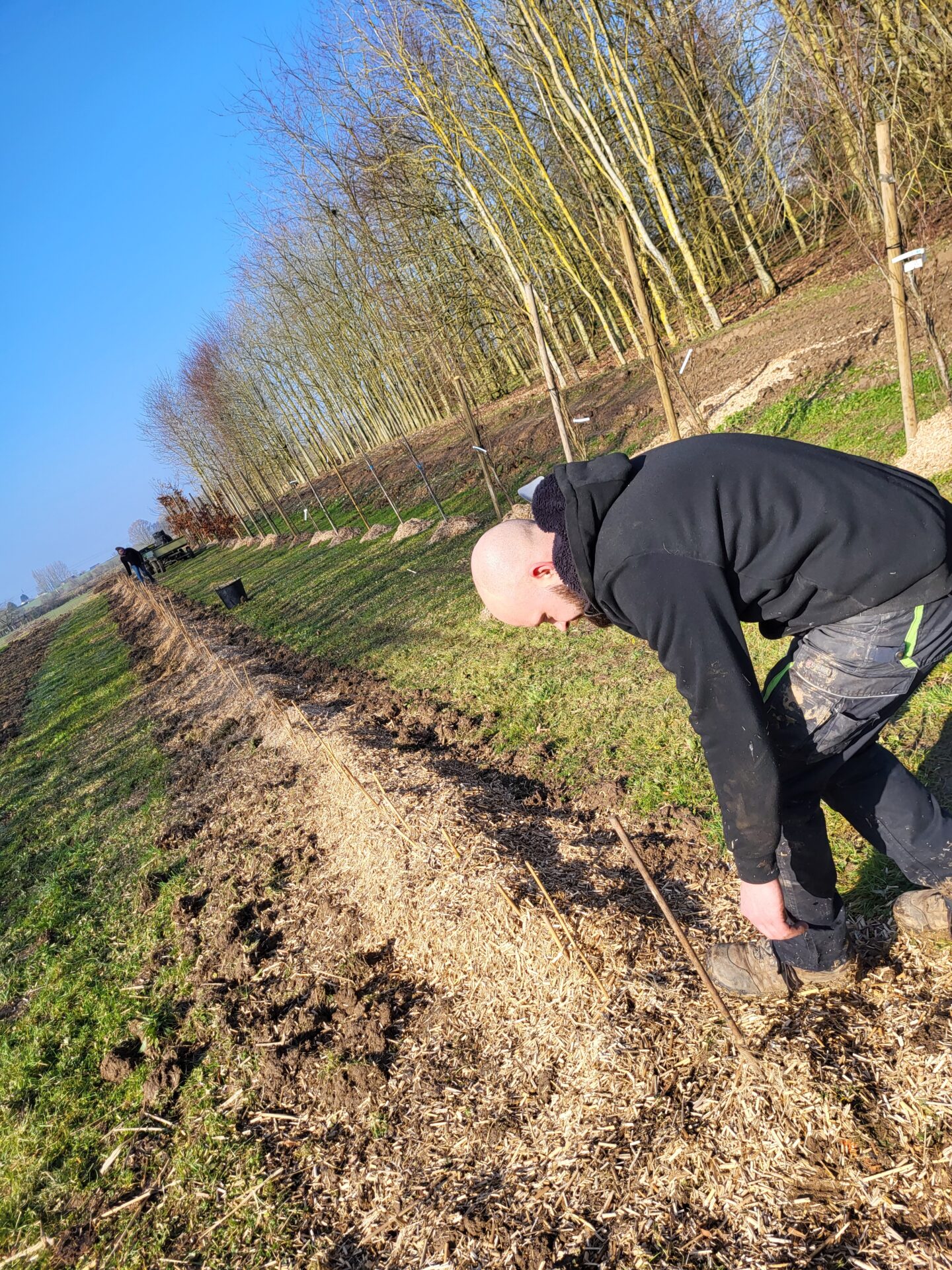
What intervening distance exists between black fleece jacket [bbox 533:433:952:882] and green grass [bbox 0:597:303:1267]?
2441mm

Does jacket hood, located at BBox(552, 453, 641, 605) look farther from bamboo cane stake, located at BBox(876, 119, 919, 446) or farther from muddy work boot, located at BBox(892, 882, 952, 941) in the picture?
bamboo cane stake, located at BBox(876, 119, 919, 446)

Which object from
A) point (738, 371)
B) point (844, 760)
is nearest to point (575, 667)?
point (844, 760)

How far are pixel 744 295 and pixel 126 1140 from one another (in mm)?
17147

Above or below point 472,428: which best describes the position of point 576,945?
below

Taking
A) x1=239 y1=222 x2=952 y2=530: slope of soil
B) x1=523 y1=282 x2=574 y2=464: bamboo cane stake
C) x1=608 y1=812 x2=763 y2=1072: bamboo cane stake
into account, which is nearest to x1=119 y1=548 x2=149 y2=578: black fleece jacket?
x1=239 y1=222 x2=952 y2=530: slope of soil

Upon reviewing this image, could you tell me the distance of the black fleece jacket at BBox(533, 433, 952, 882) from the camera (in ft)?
5.17

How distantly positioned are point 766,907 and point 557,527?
1161 millimetres

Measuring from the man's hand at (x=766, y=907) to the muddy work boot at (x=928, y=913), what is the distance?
0.67m

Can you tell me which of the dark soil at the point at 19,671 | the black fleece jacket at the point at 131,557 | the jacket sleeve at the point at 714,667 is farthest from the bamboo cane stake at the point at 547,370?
the black fleece jacket at the point at 131,557

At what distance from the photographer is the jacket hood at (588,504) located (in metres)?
1.68

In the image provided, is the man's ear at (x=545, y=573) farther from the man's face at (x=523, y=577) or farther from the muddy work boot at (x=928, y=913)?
the muddy work boot at (x=928, y=913)

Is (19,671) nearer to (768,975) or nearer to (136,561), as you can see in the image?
(136,561)

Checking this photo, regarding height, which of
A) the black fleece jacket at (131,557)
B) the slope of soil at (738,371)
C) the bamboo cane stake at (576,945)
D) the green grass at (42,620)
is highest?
the green grass at (42,620)

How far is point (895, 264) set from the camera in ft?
17.2
